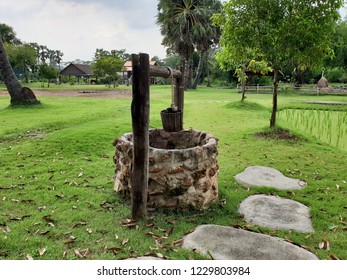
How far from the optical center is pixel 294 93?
28359mm

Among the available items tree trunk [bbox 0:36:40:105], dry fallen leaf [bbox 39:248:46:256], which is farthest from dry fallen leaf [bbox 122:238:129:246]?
tree trunk [bbox 0:36:40:105]

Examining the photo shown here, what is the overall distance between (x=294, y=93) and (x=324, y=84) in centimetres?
420

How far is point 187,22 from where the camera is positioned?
25359mm

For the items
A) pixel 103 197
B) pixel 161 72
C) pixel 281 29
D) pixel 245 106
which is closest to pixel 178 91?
pixel 161 72

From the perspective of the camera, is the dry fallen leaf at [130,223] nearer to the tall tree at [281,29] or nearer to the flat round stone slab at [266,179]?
the flat round stone slab at [266,179]

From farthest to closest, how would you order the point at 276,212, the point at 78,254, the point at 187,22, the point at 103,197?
the point at 187,22
the point at 103,197
the point at 276,212
the point at 78,254

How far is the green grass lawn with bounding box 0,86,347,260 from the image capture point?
3.09m

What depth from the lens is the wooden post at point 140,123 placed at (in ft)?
10.7

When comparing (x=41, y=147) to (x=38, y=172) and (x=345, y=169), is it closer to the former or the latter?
(x=38, y=172)

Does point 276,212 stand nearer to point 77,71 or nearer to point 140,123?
point 140,123

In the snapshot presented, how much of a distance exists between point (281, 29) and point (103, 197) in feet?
20.4

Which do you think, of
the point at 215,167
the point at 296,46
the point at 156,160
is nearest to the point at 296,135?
the point at 296,46

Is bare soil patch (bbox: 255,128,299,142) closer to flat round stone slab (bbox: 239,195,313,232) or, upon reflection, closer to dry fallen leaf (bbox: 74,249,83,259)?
flat round stone slab (bbox: 239,195,313,232)

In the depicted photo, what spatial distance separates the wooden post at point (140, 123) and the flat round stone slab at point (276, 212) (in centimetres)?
141
